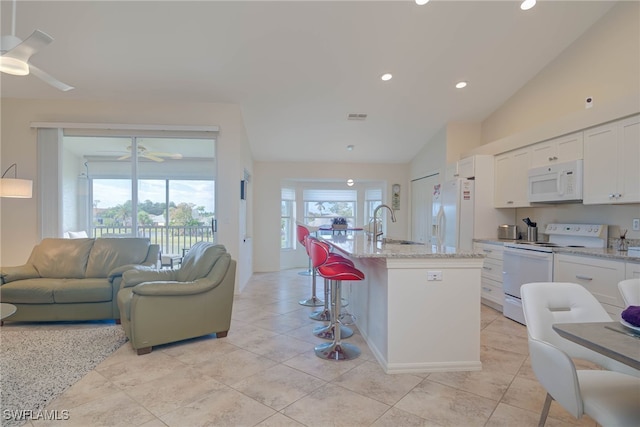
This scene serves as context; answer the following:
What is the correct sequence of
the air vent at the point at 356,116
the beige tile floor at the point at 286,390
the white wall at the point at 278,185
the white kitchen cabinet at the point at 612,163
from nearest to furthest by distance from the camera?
the beige tile floor at the point at 286,390, the white kitchen cabinet at the point at 612,163, the air vent at the point at 356,116, the white wall at the point at 278,185

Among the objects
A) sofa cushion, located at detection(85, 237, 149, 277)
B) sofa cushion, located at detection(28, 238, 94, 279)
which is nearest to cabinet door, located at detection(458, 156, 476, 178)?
sofa cushion, located at detection(85, 237, 149, 277)

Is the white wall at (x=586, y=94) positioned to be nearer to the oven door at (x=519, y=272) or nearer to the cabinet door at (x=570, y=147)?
the cabinet door at (x=570, y=147)

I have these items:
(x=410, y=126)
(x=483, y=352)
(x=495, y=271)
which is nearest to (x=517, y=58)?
(x=410, y=126)

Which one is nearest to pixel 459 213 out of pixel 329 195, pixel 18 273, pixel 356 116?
pixel 356 116

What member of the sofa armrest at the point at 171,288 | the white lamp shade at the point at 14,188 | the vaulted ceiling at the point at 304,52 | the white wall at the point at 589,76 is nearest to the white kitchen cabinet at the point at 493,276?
the white wall at the point at 589,76

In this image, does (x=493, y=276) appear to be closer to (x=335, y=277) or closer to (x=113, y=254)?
(x=335, y=277)

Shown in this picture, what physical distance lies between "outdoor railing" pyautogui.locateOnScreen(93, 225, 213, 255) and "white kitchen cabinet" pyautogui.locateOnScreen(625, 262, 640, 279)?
15.8 ft

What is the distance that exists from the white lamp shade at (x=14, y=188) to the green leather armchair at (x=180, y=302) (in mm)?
1795

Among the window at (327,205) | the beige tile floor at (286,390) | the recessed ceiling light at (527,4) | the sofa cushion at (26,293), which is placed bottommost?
the beige tile floor at (286,390)

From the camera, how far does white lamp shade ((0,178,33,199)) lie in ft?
12.5

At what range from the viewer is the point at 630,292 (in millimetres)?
1790

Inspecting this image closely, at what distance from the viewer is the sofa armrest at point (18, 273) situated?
3662 mm

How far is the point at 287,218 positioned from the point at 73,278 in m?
4.60

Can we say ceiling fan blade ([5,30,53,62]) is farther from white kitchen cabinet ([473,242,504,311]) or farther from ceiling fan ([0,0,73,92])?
white kitchen cabinet ([473,242,504,311])
